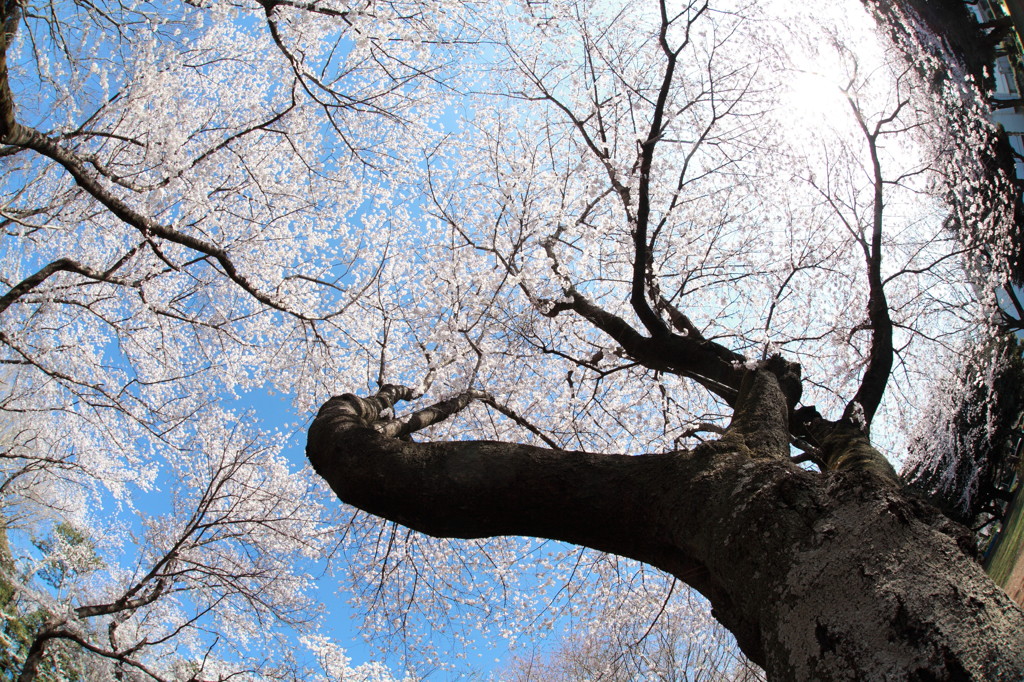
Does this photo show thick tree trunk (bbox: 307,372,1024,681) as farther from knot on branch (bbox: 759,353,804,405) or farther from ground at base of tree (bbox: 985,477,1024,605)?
ground at base of tree (bbox: 985,477,1024,605)

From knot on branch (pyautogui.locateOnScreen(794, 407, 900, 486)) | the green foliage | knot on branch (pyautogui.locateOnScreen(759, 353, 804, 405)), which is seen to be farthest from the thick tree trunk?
the green foliage

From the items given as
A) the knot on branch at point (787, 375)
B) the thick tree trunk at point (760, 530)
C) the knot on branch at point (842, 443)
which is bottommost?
the thick tree trunk at point (760, 530)

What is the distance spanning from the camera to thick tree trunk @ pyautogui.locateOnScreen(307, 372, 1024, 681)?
4.35 feet

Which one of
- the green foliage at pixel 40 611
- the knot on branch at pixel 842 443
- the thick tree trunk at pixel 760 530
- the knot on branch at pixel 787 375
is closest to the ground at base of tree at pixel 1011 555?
the knot on branch at pixel 842 443

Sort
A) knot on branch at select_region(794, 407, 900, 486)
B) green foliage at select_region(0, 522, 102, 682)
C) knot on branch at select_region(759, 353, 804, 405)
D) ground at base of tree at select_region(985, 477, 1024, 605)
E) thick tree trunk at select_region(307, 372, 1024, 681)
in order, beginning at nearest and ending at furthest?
1. thick tree trunk at select_region(307, 372, 1024, 681)
2. knot on branch at select_region(794, 407, 900, 486)
3. ground at base of tree at select_region(985, 477, 1024, 605)
4. knot on branch at select_region(759, 353, 804, 405)
5. green foliage at select_region(0, 522, 102, 682)

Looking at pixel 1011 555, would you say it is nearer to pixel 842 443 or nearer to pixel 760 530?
pixel 842 443

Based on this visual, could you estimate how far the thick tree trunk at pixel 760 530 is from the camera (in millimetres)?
1326

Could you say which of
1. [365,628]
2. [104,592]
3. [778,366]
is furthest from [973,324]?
[104,592]

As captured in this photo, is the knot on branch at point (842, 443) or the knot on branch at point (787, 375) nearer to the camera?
the knot on branch at point (842, 443)

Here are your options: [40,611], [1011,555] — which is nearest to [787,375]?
[1011,555]

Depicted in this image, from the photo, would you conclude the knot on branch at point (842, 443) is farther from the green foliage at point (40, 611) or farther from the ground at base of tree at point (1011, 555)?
the green foliage at point (40, 611)

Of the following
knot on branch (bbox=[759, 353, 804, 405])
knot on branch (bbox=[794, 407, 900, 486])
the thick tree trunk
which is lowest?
the thick tree trunk

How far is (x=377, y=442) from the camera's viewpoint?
2.71m

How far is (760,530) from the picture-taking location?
1720mm
